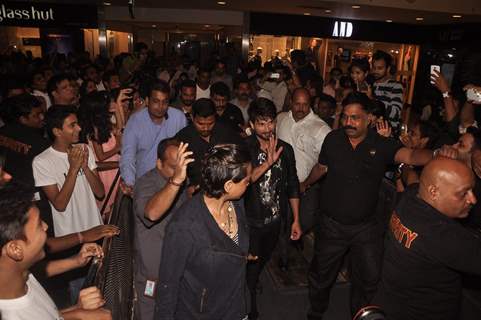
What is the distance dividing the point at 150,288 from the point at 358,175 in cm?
203

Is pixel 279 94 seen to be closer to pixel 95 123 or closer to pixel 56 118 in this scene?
pixel 95 123

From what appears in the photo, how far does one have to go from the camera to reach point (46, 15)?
37.8 feet

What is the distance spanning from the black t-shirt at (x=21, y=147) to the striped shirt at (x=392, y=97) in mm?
4509

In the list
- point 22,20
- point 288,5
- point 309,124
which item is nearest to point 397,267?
point 309,124

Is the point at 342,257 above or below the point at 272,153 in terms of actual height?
below

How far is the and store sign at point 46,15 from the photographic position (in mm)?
10945

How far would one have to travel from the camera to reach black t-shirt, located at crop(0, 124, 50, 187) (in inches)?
135

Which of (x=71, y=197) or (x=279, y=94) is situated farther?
(x=279, y=94)

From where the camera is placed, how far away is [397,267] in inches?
96.8

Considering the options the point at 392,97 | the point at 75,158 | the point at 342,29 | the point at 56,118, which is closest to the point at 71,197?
the point at 75,158

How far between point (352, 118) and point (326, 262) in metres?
1.38

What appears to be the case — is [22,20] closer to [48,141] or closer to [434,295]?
[48,141]

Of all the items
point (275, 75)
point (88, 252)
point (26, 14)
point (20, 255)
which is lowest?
point (88, 252)

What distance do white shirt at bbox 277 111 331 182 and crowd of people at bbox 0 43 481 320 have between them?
2 centimetres
